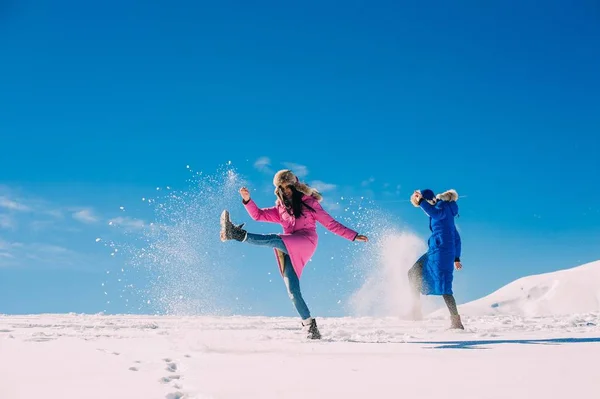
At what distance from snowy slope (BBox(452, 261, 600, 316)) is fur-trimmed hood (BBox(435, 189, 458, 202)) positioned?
491 centimetres

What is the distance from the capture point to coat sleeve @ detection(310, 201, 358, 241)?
681 cm

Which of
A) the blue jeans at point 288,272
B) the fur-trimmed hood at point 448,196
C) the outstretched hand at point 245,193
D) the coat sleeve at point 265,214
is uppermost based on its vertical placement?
the fur-trimmed hood at point 448,196

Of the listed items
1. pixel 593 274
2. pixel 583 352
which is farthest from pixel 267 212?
pixel 593 274

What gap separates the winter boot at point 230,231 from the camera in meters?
6.36

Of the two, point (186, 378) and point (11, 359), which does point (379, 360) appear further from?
point (11, 359)

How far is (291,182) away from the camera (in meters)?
6.90

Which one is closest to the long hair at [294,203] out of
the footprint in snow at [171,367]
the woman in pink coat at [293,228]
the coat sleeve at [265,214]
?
the woman in pink coat at [293,228]

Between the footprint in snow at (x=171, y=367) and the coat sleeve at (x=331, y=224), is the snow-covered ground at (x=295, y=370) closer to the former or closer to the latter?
the footprint in snow at (x=171, y=367)

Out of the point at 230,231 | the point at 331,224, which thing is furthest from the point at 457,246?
the point at 230,231

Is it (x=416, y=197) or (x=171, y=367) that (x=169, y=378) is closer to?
(x=171, y=367)

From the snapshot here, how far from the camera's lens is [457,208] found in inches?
339

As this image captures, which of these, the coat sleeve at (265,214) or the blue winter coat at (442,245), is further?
the blue winter coat at (442,245)

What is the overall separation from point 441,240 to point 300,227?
265 centimetres

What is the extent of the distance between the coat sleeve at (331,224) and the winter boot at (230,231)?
1063mm
